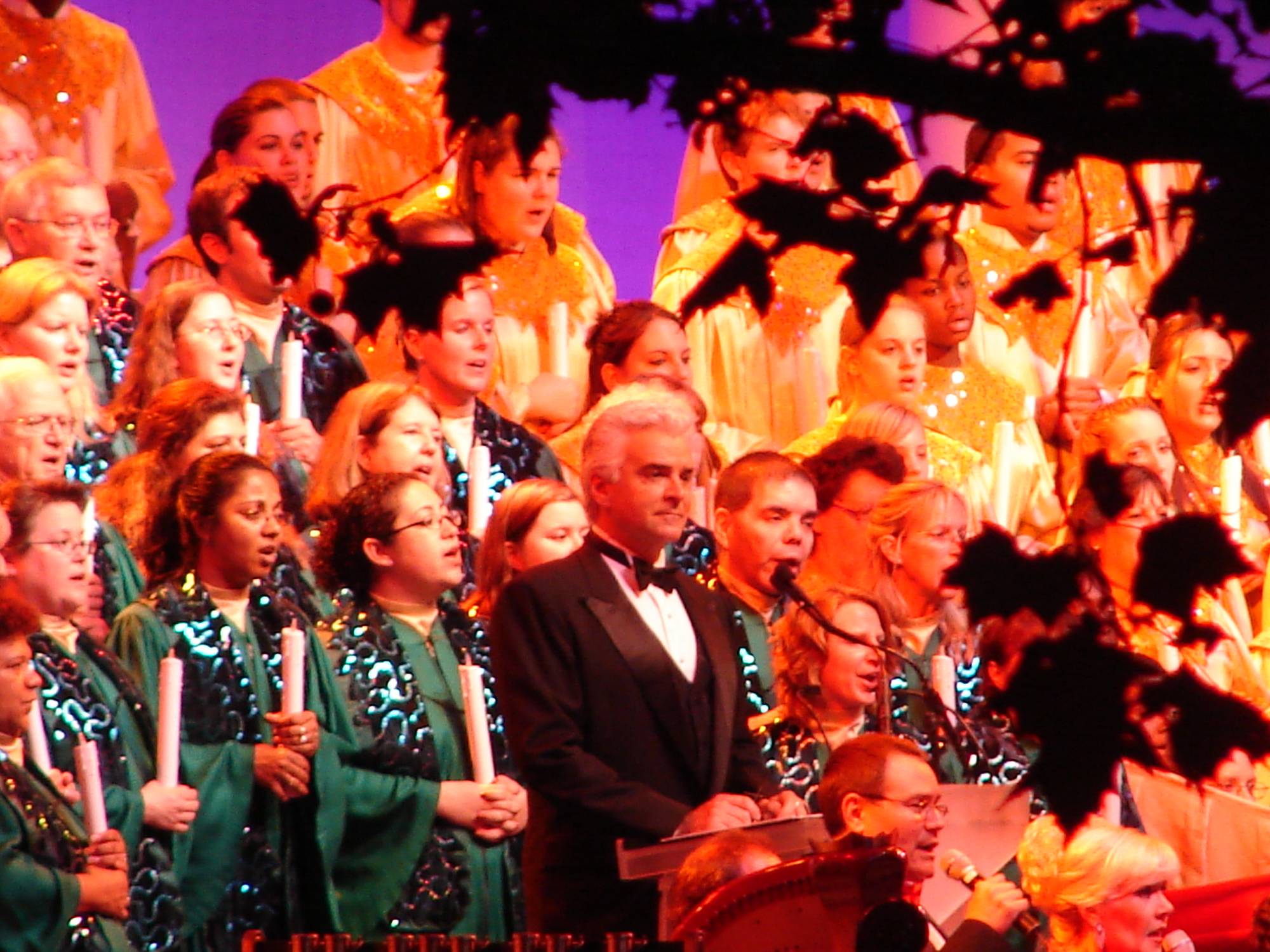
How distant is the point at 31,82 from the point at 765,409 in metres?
2.38

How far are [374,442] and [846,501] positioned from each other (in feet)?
4.02

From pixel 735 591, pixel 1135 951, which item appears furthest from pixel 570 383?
pixel 1135 951

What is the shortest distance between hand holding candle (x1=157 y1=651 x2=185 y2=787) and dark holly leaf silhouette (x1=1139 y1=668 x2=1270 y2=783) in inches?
110

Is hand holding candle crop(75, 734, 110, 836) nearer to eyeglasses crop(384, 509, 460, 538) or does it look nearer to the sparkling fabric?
the sparkling fabric

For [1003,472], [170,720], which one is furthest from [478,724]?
[1003,472]

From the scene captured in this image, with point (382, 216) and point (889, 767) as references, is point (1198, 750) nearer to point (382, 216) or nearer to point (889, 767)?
point (382, 216)

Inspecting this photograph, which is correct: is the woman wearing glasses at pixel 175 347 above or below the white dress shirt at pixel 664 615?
above

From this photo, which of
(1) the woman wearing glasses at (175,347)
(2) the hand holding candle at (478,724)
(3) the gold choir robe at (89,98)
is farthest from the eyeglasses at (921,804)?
(3) the gold choir robe at (89,98)

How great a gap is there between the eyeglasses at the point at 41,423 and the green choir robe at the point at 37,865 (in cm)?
92

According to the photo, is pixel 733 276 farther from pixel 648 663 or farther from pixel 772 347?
pixel 772 347

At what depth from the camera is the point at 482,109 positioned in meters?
1.82

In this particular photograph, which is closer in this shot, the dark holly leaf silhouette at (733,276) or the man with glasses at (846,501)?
the dark holly leaf silhouette at (733,276)

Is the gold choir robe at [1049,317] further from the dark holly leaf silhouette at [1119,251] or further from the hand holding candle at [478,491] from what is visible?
the dark holly leaf silhouette at [1119,251]

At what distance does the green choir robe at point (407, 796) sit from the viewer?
5.00 meters
